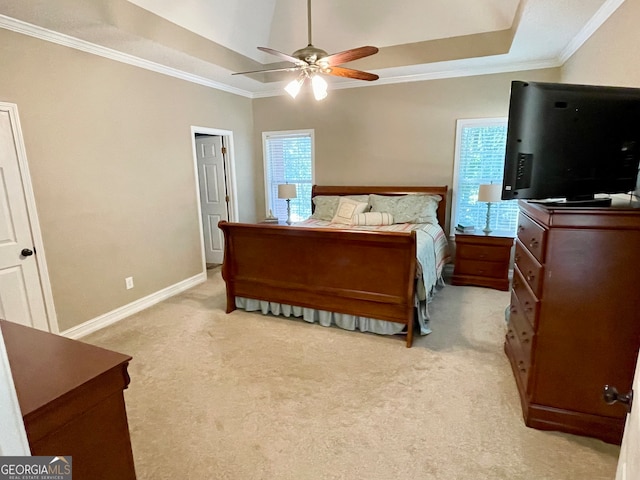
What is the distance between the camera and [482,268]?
4.30 m

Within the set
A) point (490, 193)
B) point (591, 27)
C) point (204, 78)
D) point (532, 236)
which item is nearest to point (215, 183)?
point (204, 78)

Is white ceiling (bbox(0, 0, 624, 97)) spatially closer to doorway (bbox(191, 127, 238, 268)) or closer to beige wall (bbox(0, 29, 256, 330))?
beige wall (bbox(0, 29, 256, 330))

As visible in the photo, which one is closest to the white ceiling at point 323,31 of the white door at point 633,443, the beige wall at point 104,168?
the beige wall at point 104,168

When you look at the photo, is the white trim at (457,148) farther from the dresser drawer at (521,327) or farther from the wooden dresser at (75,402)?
the wooden dresser at (75,402)

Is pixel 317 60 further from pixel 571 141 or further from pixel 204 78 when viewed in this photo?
pixel 204 78

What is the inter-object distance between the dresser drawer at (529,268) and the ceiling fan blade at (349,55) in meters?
1.75

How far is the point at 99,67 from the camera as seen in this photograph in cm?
327

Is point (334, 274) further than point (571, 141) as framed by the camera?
Yes

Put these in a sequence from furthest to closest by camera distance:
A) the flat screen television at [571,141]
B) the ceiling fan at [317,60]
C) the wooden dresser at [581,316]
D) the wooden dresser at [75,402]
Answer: the ceiling fan at [317,60]
the flat screen television at [571,141]
the wooden dresser at [581,316]
the wooden dresser at [75,402]

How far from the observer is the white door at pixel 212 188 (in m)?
5.15

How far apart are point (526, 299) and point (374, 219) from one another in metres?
2.38

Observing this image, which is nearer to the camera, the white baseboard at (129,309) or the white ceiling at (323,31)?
the white ceiling at (323,31)

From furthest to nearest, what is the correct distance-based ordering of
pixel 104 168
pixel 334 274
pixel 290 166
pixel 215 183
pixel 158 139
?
pixel 290 166 → pixel 215 183 → pixel 158 139 → pixel 104 168 → pixel 334 274

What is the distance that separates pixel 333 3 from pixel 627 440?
462 cm
